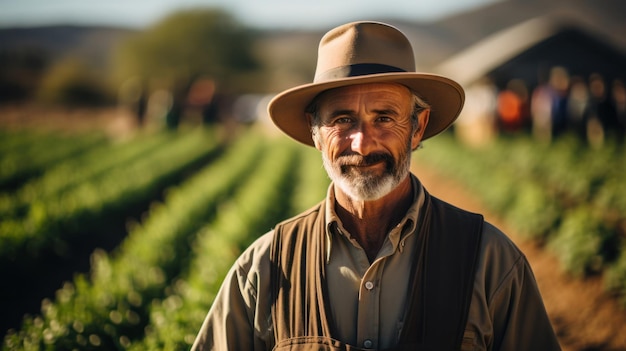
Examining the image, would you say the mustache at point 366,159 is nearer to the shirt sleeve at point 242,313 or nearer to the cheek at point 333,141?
the cheek at point 333,141

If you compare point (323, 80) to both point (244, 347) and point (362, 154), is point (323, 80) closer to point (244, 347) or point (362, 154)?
point (362, 154)

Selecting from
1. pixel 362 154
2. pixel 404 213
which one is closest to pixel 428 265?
pixel 404 213

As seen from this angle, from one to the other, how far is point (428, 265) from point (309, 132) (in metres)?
0.85

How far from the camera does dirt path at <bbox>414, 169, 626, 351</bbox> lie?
441cm

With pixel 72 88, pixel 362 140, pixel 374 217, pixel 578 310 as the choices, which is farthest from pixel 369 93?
pixel 72 88

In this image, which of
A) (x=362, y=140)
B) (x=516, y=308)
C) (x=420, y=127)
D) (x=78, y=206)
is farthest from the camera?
(x=78, y=206)

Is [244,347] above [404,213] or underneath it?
underneath

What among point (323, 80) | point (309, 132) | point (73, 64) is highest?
point (323, 80)

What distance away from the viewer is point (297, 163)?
14789 millimetres

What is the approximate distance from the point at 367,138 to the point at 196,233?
17.8ft

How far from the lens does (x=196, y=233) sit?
705 cm

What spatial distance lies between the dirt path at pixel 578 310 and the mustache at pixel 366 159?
3285mm

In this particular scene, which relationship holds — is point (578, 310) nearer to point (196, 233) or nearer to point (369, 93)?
point (369, 93)

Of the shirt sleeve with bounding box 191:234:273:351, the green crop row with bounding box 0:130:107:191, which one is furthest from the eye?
the green crop row with bounding box 0:130:107:191
